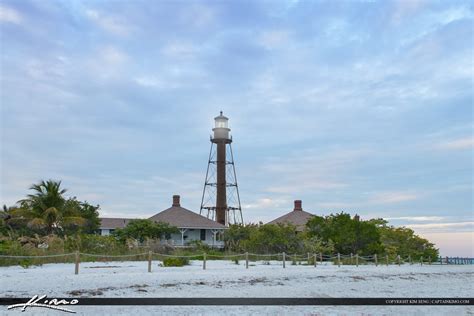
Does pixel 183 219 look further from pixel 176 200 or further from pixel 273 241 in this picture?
pixel 273 241

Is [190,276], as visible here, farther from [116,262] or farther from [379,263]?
[379,263]

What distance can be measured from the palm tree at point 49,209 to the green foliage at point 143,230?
4829mm

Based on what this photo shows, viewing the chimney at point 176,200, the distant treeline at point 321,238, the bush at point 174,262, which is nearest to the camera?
the bush at point 174,262

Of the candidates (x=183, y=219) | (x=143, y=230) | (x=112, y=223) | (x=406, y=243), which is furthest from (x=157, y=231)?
(x=406, y=243)

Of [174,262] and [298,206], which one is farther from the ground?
[298,206]

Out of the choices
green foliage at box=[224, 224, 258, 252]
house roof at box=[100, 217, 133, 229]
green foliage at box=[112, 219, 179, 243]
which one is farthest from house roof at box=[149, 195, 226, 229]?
house roof at box=[100, 217, 133, 229]

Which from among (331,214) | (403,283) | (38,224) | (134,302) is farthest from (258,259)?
(134,302)

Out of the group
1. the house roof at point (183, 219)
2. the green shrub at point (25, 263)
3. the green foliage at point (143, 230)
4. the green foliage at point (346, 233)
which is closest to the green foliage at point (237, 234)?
the house roof at point (183, 219)

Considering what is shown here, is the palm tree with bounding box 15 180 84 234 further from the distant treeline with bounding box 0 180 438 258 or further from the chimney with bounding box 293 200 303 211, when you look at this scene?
the chimney with bounding box 293 200 303 211

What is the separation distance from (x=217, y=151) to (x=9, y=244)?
2743 cm

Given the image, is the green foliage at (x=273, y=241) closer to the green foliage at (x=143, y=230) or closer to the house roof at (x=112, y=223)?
the green foliage at (x=143, y=230)

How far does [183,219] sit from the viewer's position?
44.3 m

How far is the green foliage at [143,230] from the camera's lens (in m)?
37.1

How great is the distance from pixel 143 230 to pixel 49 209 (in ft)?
25.6
